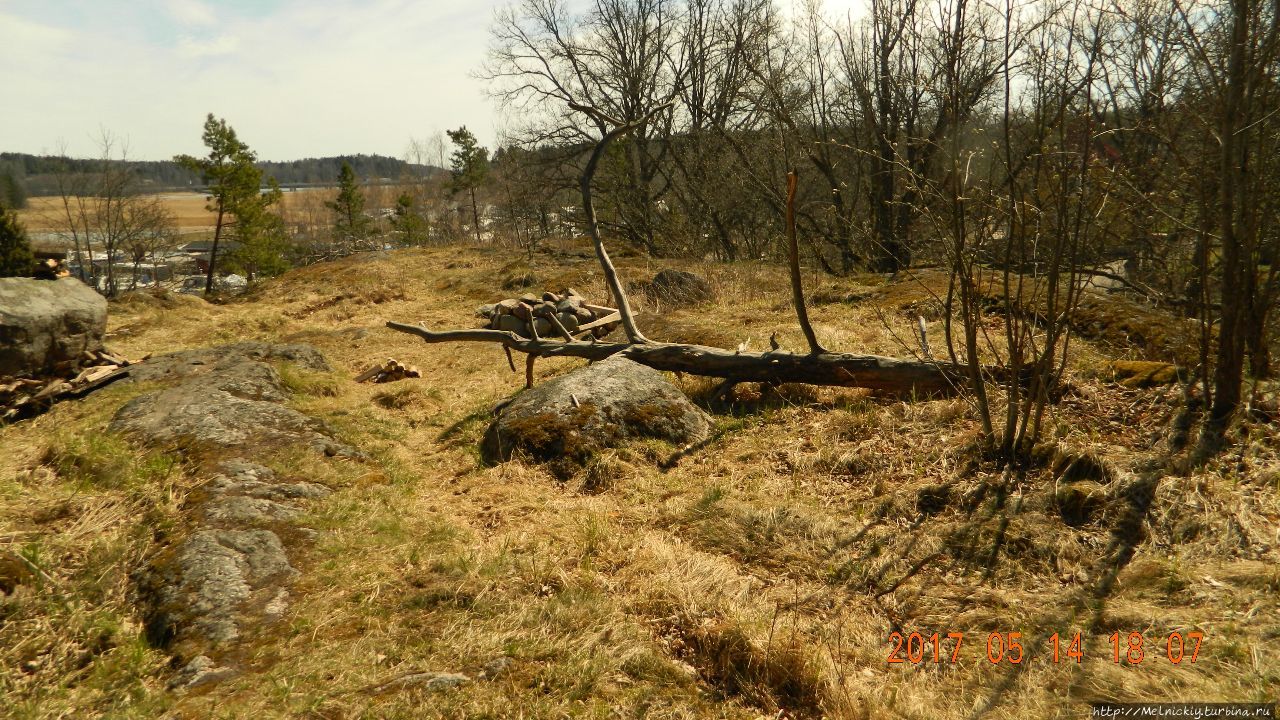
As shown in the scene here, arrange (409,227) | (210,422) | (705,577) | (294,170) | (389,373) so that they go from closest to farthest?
1. (705,577)
2. (210,422)
3. (389,373)
4. (409,227)
5. (294,170)

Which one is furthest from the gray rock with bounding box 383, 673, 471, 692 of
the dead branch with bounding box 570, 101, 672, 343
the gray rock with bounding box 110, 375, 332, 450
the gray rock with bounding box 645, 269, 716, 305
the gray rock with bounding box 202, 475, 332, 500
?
the gray rock with bounding box 645, 269, 716, 305

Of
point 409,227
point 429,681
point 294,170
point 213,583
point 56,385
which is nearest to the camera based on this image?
point 429,681

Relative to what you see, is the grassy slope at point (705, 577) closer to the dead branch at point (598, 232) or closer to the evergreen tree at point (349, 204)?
the dead branch at point (598, 232)

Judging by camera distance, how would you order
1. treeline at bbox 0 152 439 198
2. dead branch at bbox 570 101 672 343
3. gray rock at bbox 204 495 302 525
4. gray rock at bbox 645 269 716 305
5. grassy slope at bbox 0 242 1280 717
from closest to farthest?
1. grassy slope at bbox 0 242 1280 717
2. gray rock at bbox 204 495 302 525
3. dead branch at bbox 570 101 672 343
4. gray rock at bbox 645 269 716 305
5. treeline at bbox 0 152 439 198

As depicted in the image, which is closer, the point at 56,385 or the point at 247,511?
the point at 247,511

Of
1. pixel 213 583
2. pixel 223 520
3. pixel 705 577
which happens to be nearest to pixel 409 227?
pixel 223 520

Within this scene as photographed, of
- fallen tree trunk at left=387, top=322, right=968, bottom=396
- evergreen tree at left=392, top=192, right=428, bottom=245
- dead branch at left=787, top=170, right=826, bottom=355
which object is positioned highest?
evergreen tree at left=392, top=192, right=428, bottom=245

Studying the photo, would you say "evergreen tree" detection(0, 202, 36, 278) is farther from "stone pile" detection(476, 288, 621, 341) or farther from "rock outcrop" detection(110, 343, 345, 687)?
"stone pile" detection(476, 288, 621, 341)

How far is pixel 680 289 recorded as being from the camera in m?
11.2

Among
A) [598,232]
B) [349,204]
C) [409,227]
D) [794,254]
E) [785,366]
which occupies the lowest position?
[785,366]

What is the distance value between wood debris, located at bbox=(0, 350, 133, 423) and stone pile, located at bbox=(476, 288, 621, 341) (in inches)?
177

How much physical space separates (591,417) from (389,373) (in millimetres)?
4460

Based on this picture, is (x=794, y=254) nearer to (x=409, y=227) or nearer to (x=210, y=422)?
(x=210, y=422)

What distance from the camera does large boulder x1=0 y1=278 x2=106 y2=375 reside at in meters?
7.48
